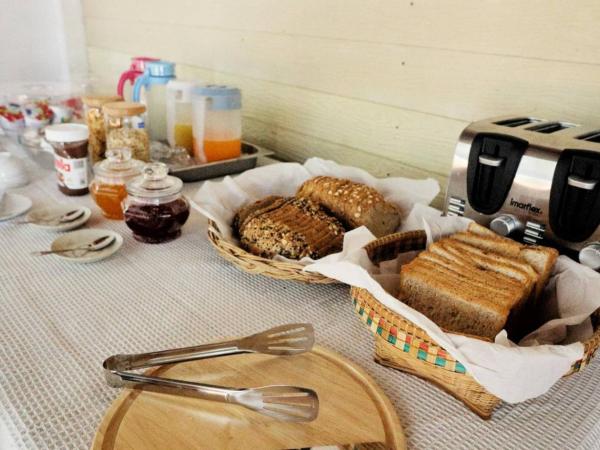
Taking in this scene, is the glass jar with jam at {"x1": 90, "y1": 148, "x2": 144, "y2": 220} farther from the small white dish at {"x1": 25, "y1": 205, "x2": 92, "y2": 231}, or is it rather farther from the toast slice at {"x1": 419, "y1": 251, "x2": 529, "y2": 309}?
the toast slice at {"x1": 419, "y1": 251, "x2": 529, "y2": 309}

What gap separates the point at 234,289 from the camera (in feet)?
2.52

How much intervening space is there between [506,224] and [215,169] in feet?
2.39

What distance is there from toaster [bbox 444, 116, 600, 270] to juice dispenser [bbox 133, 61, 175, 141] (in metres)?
0.91

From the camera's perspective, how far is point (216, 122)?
47.9 inches

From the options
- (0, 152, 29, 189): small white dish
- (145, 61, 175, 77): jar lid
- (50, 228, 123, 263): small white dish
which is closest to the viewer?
(50, 228, 123, 263): small white dish

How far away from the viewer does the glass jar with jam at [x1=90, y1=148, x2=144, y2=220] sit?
3.14 feet

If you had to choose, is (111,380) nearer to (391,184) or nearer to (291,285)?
(291,285)

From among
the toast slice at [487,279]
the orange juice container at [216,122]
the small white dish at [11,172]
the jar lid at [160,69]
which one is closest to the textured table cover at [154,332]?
the toast slice at [487,279]

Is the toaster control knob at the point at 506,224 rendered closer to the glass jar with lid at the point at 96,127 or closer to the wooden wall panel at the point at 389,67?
the wooden wall panel at the point at 389,67

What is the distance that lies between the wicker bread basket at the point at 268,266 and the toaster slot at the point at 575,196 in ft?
1.13

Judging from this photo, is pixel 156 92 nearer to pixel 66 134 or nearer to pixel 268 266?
pixel 66 134

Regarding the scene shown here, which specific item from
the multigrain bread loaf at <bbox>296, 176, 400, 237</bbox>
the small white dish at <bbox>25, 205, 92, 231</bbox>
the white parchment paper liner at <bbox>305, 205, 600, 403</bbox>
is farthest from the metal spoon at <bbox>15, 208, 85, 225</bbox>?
the white parchment paper liner at <bbox>305, 205, 600, 403</bbox>

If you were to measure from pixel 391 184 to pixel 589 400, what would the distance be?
0.55 metres

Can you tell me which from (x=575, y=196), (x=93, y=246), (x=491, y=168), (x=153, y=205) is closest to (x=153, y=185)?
(x=153, y=205)
